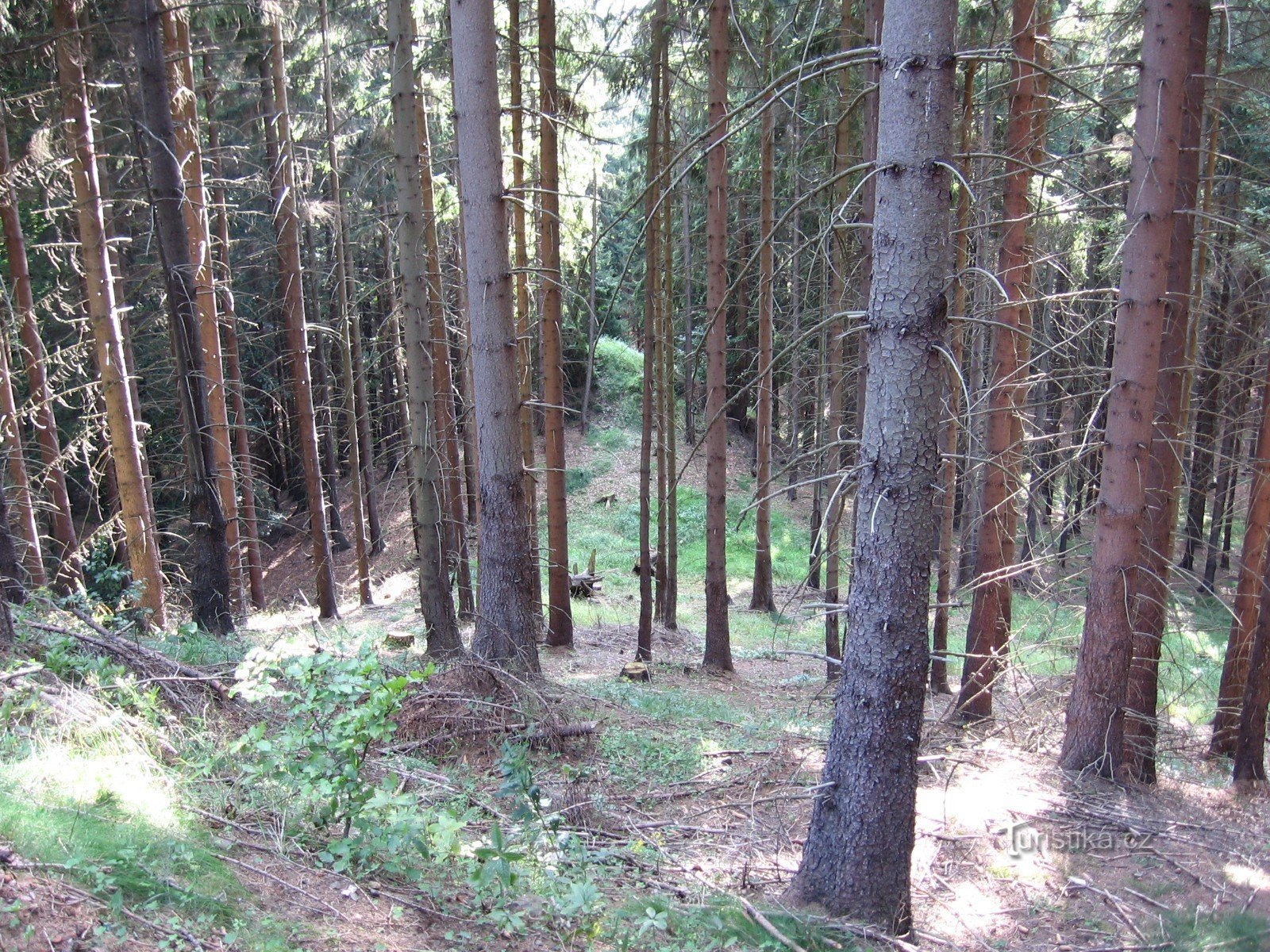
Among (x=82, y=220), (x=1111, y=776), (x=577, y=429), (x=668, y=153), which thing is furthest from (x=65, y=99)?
(x=577, y=429)

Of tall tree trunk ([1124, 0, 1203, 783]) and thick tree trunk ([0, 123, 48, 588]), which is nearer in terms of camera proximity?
tall tree trunk ([1124, 0, 1203, 783])

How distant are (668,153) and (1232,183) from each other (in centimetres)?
1299

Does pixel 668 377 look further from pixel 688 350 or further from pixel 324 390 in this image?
pixel 688 350

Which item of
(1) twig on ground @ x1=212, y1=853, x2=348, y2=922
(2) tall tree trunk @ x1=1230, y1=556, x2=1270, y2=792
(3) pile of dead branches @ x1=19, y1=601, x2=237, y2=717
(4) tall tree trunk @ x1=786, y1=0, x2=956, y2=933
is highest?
(4) tall tree trunk @ x1=786, y1=0, x2=956, y2=933

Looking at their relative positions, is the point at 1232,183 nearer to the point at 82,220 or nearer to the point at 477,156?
the point at 477,156

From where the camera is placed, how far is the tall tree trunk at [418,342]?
8.16 metres

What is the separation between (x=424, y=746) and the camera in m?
5.96

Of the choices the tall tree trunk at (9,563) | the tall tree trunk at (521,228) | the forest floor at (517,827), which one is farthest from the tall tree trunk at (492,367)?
the tall tree trunk at (9,563)

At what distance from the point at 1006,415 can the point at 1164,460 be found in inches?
64.3

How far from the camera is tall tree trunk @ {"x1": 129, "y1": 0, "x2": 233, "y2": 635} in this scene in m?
8.84

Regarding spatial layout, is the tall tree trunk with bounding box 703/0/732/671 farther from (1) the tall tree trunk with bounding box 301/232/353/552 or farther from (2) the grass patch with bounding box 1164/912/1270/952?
(1) the tall tree trunk with bounding box 301/232/353/552

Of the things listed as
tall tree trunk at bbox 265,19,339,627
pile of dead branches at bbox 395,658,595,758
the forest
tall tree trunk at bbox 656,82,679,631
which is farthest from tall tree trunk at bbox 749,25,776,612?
tall tree trunk at bbox 265,19,339,627

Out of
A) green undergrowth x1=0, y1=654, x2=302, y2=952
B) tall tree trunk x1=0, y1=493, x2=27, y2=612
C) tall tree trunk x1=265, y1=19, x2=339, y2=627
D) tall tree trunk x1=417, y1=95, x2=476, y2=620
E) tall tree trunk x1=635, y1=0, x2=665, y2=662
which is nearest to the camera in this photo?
green undergrowth x1=0, y1=654, x2=302, y2=952

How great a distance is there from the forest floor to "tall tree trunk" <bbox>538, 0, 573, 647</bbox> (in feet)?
13.1
